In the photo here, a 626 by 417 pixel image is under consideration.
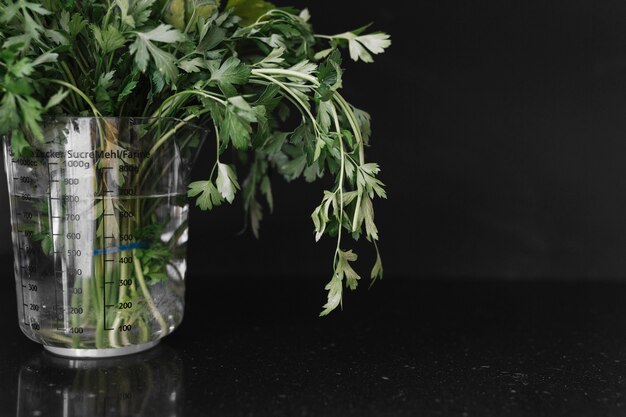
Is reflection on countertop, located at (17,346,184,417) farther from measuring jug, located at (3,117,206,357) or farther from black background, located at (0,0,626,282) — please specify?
black background, located at (0,0,626,282)

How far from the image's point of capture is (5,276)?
138cm

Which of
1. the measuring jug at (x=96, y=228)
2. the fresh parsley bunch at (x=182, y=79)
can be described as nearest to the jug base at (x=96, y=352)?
the measuring jug at (x=96, y=228)

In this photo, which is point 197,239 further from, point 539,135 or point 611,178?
point 611,178

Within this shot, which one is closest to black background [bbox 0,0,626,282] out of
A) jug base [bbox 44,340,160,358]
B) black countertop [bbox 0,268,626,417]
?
black countertop [bbox 0,268,626,417]

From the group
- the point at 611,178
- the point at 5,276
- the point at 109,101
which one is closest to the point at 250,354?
the point at 109,101

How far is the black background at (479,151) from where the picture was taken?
137cm

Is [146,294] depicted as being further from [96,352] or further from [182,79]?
[182,79]

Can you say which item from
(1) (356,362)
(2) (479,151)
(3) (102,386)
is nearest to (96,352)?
(3) (102,386)

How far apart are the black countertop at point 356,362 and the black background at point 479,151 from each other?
105 mm

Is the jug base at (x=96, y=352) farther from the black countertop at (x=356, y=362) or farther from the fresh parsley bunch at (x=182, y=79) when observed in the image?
the fresh parsley bunch at (x=182, y=79)

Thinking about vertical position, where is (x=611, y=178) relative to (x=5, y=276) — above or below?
above

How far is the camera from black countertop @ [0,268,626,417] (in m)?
0.80

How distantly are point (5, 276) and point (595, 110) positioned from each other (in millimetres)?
1122

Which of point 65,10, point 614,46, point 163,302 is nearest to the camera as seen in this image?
point 65,10
